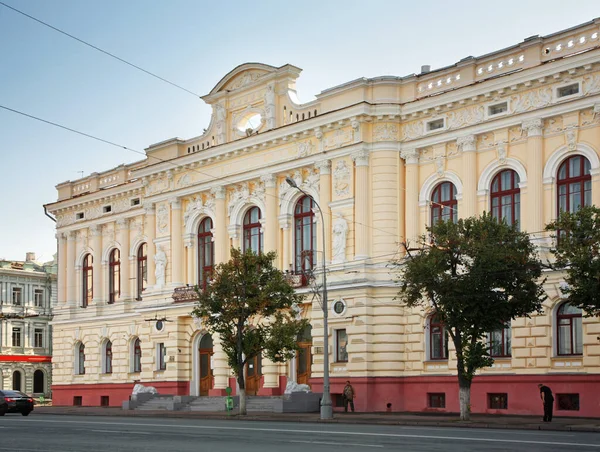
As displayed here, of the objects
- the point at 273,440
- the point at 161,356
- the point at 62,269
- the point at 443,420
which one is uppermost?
the point at 62,269

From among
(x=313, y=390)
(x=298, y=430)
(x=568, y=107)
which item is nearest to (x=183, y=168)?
(x=313, y=390)

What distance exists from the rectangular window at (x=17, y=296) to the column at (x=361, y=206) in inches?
2095

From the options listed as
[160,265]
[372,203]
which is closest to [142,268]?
[160,265]

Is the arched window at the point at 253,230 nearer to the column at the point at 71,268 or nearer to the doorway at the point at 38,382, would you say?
the column at the point at 71,268

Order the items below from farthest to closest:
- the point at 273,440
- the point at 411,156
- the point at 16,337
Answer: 1. the point at 16,337
2. the point at 411,156
3. the point at 273,440

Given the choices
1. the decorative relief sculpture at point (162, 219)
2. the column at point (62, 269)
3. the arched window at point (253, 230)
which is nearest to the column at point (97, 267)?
the column at point (62, 269)

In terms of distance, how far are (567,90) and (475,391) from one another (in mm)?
12276

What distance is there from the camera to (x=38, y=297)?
89.2 metres

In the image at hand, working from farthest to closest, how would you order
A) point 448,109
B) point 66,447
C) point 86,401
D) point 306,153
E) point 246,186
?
point 86,401, point 246,186, point 306,153, point 448,109, point 66,447

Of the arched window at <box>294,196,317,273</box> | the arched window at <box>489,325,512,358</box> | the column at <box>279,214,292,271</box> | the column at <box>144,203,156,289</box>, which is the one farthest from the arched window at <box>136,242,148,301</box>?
the arched window at <box>489,325,512,358</box>

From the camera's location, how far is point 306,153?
4469 cm

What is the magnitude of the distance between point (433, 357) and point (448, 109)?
1045 cm

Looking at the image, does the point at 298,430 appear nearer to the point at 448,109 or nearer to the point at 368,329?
the point at 368,329

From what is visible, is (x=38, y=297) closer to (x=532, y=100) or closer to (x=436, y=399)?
(x=436, y=399)
